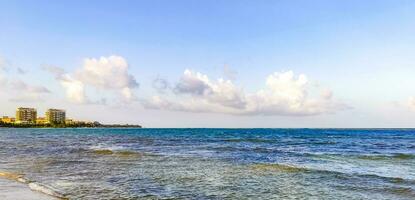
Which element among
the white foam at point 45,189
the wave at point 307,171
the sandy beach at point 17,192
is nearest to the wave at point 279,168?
the wave at point 307,171

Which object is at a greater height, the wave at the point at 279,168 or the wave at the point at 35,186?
the wave at the point at 35,186

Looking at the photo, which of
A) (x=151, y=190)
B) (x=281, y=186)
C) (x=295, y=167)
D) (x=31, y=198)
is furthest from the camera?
(x=295, y=167)

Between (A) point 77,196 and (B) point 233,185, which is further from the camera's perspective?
(B) point 233,185

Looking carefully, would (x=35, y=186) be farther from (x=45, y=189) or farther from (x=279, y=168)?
(x=279, y=168)

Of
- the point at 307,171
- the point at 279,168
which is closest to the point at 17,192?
the point at 279,168

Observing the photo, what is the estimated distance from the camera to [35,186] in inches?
642

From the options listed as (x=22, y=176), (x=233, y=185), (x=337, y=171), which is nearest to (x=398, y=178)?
(x=337, y=171)

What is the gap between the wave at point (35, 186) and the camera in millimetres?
14688

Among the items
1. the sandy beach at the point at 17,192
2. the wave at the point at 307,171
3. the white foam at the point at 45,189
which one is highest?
the sandy beach at the point at 17,192

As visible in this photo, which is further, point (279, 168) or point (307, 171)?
point (279, 168)

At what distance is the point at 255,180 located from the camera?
19281mm

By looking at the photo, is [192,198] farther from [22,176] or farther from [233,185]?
[22,176]

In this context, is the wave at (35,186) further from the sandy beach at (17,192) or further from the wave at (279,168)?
the wave at (279,168)

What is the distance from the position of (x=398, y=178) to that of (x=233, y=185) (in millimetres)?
8720
